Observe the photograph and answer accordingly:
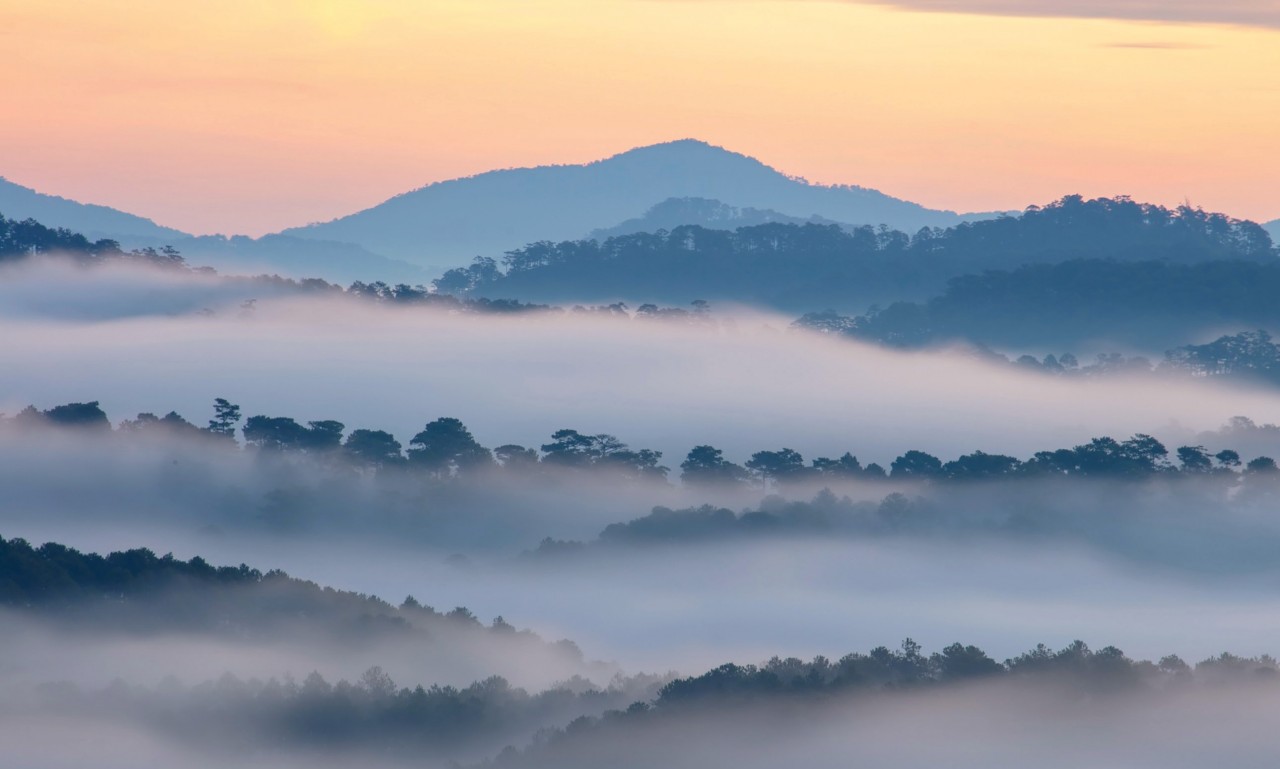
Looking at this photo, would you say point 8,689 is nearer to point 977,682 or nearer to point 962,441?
point 977,682

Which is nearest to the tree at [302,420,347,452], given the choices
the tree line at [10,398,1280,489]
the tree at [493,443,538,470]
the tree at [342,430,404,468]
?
the tree line at [10,398,1280,489]

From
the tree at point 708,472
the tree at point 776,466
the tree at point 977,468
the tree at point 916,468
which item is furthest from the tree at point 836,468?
the tree at point 977,468

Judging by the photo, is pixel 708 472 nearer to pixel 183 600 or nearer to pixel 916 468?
pixel 916 468

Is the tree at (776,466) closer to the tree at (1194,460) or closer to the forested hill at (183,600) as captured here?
the tree at (1194,460)

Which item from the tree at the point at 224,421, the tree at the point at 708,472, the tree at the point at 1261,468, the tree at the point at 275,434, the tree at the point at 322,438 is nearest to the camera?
the tree at the point at 322,438

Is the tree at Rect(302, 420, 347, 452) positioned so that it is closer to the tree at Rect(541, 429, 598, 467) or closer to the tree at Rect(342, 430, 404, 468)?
the tree at Rect(342, 430, 404, 468)

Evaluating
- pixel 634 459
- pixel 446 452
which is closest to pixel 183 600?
pixel 446 452

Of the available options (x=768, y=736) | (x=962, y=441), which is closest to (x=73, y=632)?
(x=768, y=736)
